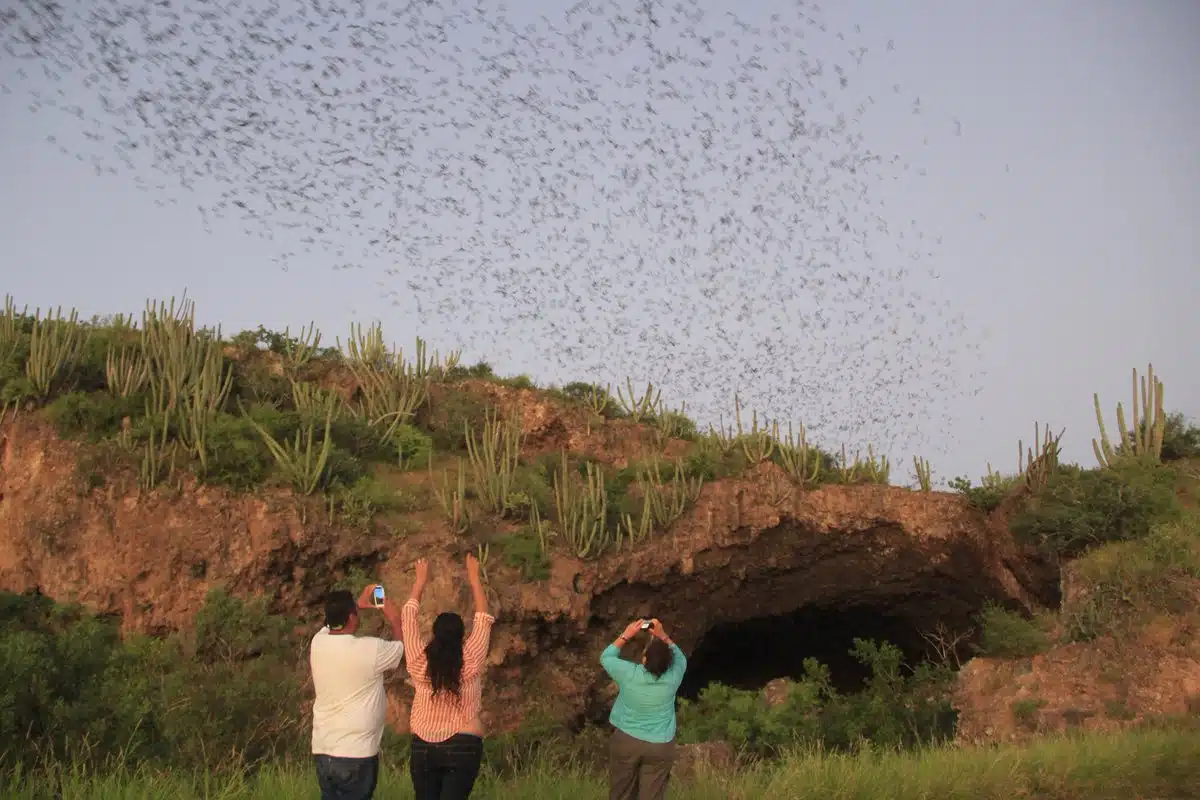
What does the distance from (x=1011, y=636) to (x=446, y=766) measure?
1351 cm

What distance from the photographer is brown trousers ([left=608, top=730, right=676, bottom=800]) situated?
6320 millimetres

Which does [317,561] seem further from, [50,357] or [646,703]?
[646,703]

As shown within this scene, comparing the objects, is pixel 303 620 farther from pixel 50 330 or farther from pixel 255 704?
pixel 50 330

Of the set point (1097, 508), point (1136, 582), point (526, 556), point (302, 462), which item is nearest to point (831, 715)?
point (1136, 582)

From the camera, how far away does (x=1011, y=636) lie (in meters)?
16.5

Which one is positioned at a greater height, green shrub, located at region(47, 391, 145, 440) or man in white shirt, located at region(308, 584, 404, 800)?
green shrub, located at region(47, 391, 145, 440)

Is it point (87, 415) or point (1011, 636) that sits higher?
point (87, 415)

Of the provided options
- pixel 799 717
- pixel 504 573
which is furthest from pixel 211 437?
pixel 799 717

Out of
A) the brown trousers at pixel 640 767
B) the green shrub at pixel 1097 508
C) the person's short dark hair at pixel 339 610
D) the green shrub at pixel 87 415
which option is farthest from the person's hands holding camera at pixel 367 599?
the green shrub at pixel 1097 508

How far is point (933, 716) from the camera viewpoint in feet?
55.2

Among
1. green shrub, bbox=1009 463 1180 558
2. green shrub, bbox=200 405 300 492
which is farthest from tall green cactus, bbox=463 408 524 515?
green shrub, bbox=1009 463 1180 558

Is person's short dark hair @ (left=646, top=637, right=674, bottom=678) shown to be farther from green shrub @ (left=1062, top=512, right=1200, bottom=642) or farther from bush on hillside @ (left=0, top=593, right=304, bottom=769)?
green shrub @ (left=1062, top=512, right=1200, bottom=642)

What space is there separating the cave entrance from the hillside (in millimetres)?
683

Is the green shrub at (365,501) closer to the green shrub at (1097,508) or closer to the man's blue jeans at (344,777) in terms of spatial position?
the man's blue jeans at (344,777)
